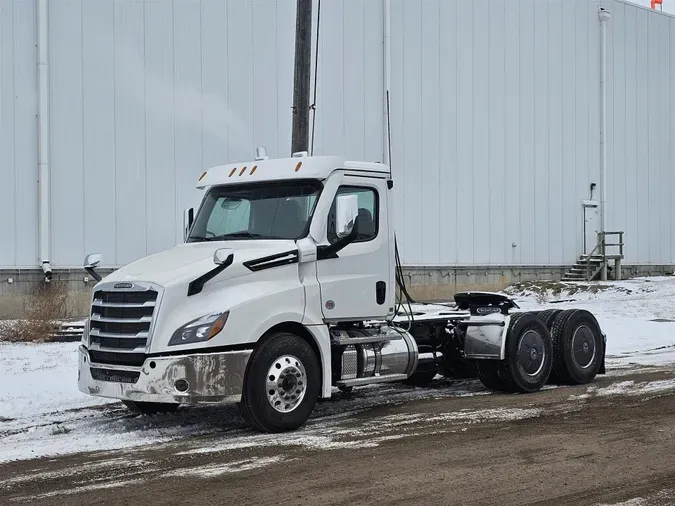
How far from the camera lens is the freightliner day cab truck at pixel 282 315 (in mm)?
8422

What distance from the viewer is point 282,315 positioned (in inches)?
350

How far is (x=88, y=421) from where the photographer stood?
9867 mm

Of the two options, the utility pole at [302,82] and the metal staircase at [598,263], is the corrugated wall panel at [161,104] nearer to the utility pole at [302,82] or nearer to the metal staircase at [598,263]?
the utility pole at [302,82]

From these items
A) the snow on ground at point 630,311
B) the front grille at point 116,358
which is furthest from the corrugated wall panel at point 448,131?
the front grille at point 116,358

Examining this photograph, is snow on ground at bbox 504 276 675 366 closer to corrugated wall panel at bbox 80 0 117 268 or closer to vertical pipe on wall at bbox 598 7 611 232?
vertical pipe on wall at bbox 598 7 611 232

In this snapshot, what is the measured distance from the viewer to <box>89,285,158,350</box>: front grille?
8.48 metres

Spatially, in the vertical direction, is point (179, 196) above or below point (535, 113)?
below

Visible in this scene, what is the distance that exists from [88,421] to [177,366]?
220cm

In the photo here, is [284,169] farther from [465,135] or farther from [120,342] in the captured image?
[465,135]

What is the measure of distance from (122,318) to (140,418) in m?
1.73

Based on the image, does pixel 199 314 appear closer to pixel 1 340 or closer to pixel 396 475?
pixel 396 475

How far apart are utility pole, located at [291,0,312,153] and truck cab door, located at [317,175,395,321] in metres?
5.47

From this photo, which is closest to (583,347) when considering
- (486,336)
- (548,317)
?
(548,317)

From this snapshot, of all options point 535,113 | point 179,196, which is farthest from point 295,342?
point 535,113
